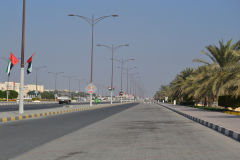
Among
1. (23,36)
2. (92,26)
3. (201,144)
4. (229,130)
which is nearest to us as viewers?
(201,144)

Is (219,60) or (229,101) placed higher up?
(219,60)

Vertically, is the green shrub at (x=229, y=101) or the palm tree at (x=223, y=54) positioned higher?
the palm tree at (x=223, y=54)

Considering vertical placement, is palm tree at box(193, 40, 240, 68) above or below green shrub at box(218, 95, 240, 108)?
above

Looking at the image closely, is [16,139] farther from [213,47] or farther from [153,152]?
[213,47]

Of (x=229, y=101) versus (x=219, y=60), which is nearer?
(x=229, y=101)

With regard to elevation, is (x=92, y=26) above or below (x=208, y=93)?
above

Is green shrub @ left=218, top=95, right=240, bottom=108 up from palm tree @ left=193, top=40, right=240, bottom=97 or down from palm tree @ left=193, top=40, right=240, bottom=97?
down

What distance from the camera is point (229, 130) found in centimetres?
1519

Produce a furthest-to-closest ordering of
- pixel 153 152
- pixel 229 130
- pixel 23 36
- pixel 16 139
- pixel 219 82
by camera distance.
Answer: pixel 219 82
pixel 23 36
pixel 229 130
pixel 16 139
pixel 153 152

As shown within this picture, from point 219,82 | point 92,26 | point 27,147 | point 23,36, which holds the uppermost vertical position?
point 92,26

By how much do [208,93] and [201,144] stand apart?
105ft

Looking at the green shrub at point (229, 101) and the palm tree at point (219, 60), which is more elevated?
the palm tree at point (219, 60)

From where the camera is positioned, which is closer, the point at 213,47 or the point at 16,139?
the point at 16,139

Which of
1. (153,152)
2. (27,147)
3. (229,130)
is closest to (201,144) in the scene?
(153,152)
